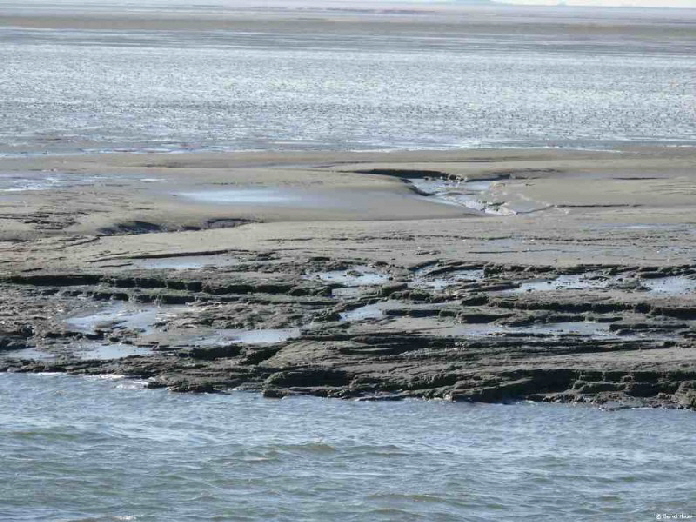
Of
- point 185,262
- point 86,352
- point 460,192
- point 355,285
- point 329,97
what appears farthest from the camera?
point 329,97

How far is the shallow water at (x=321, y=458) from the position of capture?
9203 mm

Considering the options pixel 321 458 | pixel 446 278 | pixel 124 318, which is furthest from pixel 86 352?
pixel 446 278

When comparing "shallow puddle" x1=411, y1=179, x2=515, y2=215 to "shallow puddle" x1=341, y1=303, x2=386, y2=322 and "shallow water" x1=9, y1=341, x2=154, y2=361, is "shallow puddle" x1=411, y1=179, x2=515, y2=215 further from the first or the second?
"shallow water" x1=9, y1=341, x2=154, y2=361

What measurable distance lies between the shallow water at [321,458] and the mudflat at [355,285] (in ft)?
1.14

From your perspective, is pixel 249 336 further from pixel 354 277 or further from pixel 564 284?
pixel 564 284

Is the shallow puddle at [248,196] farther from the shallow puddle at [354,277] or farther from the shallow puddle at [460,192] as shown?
the shallow puddle at [354,277]

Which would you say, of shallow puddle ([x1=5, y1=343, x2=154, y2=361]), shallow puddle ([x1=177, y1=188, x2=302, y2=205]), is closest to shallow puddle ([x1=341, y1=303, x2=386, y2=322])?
shallow puddle ([x1=5, y1=343, x2=154, y2=361])

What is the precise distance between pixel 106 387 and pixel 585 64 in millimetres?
51689

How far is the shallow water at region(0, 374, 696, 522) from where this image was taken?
9203 mm

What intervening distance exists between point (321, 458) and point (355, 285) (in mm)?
4118

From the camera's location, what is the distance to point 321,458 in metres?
10.1

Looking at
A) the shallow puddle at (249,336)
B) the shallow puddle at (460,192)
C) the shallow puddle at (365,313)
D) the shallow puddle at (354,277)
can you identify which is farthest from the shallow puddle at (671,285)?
the shallow puddle at (460,192)

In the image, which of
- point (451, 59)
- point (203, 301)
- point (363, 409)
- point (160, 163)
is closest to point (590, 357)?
point (363, 409)

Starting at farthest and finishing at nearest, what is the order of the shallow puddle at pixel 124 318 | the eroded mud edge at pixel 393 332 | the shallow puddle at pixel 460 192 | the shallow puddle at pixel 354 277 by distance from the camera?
1. the shallow puddle at pixel 460 192
2. the shallow puddle at pixel 354 277
3. the shallow puddle at pixel 124 318
4. the eroded mud edge at pixel 393 332
